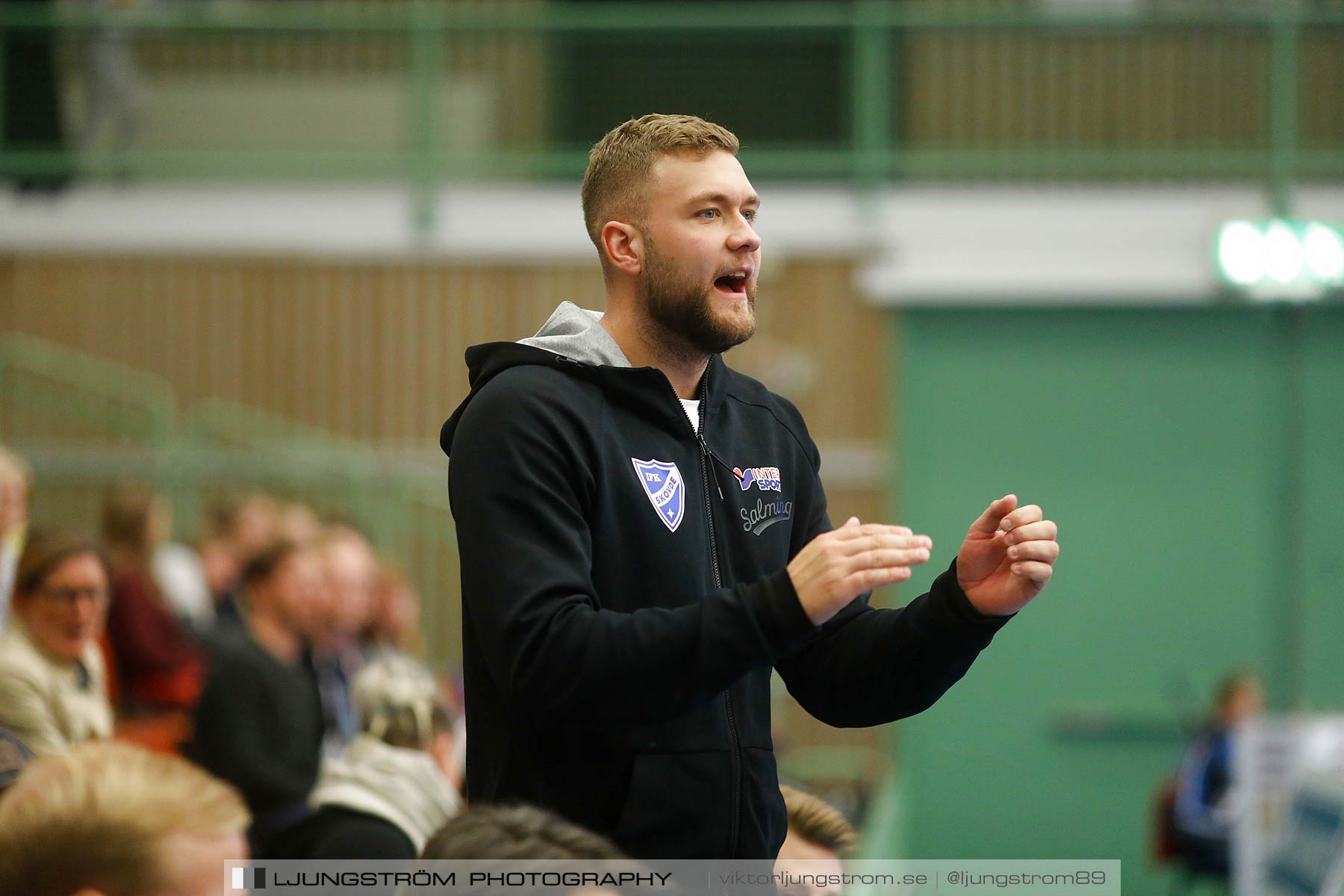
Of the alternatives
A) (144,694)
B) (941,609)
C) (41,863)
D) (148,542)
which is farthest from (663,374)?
(148,542)

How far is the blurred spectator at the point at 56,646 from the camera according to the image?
3.31 meters

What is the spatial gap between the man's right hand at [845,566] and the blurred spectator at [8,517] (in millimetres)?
3020

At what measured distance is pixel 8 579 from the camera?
4422 mm

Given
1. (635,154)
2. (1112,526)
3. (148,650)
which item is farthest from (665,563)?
(1112,526)

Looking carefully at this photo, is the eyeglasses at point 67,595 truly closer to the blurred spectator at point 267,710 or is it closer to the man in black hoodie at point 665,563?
the blurred spectator at point 267,710

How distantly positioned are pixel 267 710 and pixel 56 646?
1129mm

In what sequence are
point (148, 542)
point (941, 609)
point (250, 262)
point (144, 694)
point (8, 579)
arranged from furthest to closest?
1. point (250, 262)
2. point (148, 542)
3. point (144, 694)
4. point (8, 579)
5. point (941, 609)

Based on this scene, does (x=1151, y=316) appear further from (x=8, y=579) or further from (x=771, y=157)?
(x=8, y=579)

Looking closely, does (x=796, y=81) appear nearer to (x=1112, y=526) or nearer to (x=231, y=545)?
(x=1112, y=526)

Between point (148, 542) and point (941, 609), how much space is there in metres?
4.44

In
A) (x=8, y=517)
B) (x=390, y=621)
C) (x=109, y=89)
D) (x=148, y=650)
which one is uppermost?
(x=109, y=89)

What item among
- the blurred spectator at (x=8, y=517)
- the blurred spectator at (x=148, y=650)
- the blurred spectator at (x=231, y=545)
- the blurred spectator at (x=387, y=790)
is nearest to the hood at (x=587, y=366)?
the blurred spectator at (x=387, y=790)

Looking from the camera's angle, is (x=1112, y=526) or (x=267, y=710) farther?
(x=1112, y=526)

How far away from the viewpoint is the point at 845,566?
5.57ft
